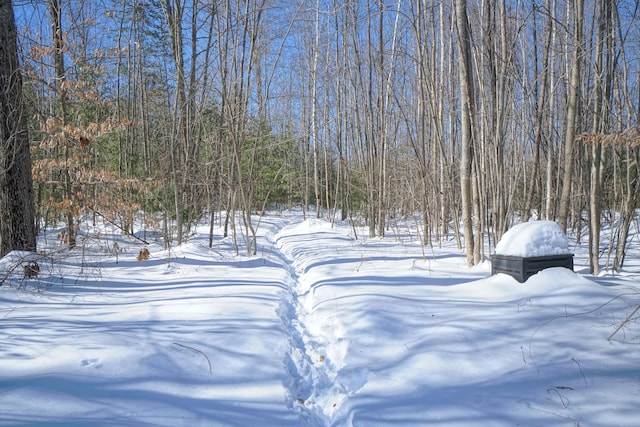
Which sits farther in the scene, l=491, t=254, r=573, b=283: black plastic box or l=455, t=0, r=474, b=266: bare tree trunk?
l=455, t=0, r=474, b=266: bare tree trunk

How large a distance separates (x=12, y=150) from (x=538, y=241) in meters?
6.87

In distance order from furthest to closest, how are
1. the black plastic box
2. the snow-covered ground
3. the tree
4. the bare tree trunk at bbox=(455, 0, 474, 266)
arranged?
the bare tree trunk at bbox=(455, 0, 474, 266) → the tree → the black plastic box → the snow-covered ground

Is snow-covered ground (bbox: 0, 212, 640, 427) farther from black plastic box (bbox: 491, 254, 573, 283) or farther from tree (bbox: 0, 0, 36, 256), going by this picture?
tree (bbox: 0, 0, 36, 256)

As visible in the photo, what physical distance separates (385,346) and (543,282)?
203 cm

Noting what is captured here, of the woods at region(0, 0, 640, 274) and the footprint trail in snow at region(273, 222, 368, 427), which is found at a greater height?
the woods at region(0, 0, 640, 274)

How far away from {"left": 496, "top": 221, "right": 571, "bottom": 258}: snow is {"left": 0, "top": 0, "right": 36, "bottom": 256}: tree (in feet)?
21.2

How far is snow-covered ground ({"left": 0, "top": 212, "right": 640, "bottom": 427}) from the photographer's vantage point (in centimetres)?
222

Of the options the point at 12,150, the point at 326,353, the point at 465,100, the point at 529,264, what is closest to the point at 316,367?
the point at 326,353

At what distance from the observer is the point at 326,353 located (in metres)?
3.37

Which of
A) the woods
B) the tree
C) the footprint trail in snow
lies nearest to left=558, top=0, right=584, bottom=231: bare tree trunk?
the woods

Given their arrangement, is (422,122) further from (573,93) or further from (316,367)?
(316,367)

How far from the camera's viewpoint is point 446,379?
2.57 metres

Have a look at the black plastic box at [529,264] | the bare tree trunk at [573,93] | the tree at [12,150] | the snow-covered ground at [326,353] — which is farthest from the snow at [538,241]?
the tree at [12,150]

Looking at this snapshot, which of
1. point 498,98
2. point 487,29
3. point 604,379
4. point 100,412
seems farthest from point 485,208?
point 100,412
